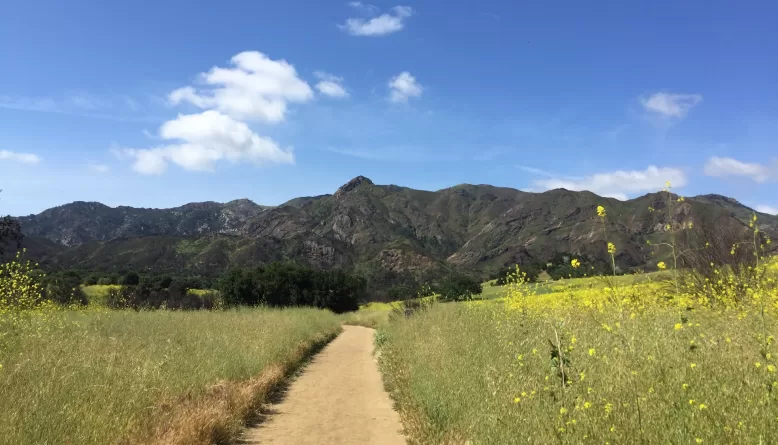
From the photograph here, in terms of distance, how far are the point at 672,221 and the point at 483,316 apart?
723 centimetres

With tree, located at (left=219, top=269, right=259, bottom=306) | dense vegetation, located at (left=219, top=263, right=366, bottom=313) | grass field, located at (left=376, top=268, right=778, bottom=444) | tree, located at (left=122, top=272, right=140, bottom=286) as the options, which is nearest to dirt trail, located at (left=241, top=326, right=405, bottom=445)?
grass field, located at (left=376, top=268, right=778, bottom=444)

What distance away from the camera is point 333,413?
822 centimetres

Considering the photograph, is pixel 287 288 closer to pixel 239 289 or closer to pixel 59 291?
pixel 239 289

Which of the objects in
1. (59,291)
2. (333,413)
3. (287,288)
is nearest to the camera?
(333,413)

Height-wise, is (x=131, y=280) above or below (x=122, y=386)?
below

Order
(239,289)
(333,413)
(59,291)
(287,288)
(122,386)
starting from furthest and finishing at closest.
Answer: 1. (287,288)
2. (239,289)
3. (59,291)
4. (333,413)
5. (122,386)

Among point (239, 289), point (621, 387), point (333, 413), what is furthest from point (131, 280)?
point (621, 387)

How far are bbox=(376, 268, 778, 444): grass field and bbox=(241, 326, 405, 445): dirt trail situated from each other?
0.62 metres

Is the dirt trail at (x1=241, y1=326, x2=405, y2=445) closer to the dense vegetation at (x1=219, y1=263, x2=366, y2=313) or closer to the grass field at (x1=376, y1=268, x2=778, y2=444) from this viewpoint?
the grass field at (x1=376, y1=268, x2=778, y2=444)

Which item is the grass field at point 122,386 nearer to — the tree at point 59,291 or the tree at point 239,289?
the tree at point 59,291

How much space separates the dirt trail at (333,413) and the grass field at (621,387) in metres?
0.62

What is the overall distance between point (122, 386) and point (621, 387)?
6.00 meters

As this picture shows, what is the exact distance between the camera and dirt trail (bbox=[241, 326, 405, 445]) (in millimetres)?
6695

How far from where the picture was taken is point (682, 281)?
46.2 ft
